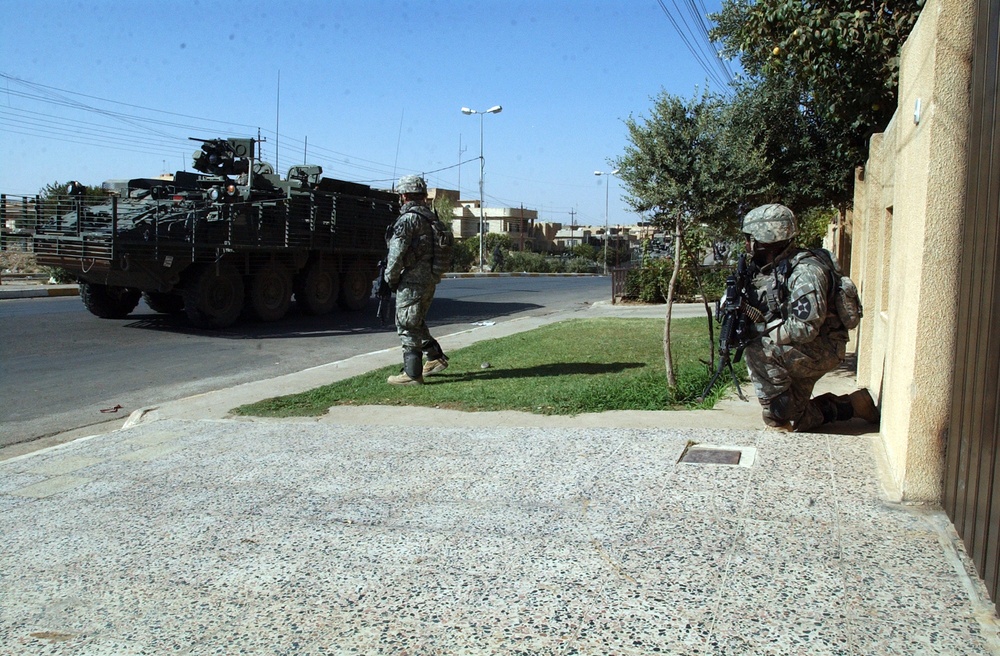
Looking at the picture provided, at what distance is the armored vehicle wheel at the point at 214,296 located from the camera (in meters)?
13.8

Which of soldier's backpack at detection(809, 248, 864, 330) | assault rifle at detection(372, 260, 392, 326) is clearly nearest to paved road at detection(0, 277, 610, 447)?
assault rifle at detection(372, 260, 392, 326)

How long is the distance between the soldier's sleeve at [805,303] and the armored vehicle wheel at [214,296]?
1058 cm

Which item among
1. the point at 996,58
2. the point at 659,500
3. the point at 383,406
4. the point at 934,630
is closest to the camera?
the point at 934,630

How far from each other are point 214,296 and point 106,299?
7.04 feet

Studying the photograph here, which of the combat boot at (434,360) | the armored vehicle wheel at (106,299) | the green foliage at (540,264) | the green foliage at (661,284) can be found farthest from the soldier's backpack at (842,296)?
the green foliage at (540,264)

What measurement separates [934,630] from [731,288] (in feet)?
9.02

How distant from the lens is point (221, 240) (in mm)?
13891

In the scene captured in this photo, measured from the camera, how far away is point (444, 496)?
4.50 m

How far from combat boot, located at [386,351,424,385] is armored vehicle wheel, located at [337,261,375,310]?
31.8ft

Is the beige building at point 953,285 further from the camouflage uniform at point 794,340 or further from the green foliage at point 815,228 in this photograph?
the green foliage at point 815,228

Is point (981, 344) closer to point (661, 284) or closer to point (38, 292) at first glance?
point (661, 284)

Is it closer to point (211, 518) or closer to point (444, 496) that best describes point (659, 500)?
point (444, 496)

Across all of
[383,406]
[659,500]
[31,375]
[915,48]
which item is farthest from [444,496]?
[31,375]

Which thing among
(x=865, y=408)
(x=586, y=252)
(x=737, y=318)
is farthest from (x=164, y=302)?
(x=586, y=252)
